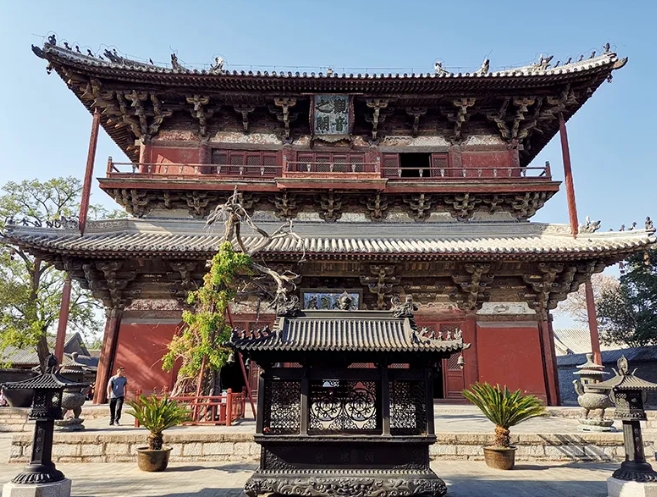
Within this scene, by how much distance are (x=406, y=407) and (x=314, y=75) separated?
14.1 meters

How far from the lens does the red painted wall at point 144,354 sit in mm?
16234

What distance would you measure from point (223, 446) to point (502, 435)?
20.9 feet

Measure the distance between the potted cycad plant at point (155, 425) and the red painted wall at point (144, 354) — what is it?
6251 mm

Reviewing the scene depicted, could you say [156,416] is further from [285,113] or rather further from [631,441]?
[285,113]

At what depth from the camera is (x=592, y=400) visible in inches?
496

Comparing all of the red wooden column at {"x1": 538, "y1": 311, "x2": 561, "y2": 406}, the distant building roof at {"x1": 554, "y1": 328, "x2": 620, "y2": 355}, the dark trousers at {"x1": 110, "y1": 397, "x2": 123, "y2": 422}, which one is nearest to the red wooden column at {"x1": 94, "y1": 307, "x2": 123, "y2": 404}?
the dark trousers at {"x1": 110, "y1": 397, "x2": 123, "y2": 422}

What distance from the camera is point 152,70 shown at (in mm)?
18016

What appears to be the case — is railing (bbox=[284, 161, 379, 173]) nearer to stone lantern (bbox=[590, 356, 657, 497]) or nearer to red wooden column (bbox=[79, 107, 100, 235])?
red wooden column (bbox=[79, 107, 100, 235])

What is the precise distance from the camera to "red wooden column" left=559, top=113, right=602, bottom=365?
1574cm

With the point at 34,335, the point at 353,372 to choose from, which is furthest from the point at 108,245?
the point at 34,335

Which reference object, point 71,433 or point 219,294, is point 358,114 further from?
point 71,433

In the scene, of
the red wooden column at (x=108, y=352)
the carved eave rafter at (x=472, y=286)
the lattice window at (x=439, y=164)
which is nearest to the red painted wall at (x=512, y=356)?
the carved eave rafter at (x=472, y=286)

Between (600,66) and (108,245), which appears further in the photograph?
(600,66)

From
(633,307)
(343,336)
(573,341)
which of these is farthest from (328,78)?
(573,341)
